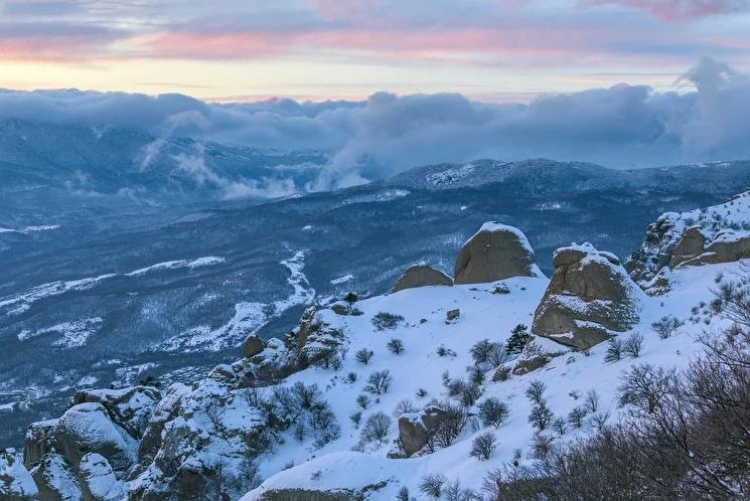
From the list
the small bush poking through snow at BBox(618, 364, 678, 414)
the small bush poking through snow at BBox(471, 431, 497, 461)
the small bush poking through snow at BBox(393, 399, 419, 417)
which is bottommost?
the small bush poking through snow at BBox(393, 399, 419, 417)

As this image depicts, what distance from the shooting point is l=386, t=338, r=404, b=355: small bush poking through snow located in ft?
200

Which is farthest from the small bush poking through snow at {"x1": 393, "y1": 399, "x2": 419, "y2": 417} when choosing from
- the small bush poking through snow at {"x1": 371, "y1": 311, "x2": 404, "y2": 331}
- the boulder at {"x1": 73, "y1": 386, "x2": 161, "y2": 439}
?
the boulder at {"x1": 73, "y1": 386, "x2": 161, "y2": 439}

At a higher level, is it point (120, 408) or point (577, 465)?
point (577, 465)

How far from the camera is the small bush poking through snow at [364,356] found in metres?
59.5

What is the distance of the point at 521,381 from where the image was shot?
147 feet

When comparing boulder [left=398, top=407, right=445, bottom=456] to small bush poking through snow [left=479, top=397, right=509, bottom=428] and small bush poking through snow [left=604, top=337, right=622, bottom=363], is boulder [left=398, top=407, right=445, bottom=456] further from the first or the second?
small bush poking through snow [left=604, top=337, right=622, bottom=363]

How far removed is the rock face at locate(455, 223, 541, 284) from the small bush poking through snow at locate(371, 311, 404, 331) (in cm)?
1341

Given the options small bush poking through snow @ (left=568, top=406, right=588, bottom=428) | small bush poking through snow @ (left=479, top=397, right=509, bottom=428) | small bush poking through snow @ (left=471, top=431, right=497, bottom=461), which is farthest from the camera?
small bush poking through snow @ (left=479, top=397, right=509, bottom=428)

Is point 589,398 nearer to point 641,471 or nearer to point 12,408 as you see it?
point 641,471

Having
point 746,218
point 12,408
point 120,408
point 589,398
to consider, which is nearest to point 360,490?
point 589,398

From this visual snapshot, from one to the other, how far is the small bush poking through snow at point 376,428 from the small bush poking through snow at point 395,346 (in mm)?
9957

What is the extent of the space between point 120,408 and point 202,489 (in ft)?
65.7

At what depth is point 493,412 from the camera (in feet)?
126

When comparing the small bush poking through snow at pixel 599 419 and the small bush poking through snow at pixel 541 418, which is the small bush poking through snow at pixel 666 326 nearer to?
the small bush poking through snow at pixel 541 418
